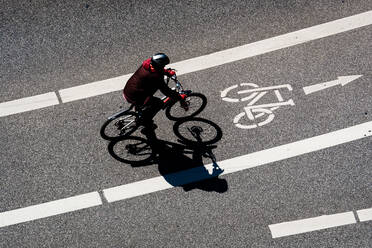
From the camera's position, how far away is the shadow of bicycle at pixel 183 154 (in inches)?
290

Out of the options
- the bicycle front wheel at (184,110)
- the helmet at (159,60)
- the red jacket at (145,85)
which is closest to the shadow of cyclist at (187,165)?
the bicycle front wheel at (184,110)

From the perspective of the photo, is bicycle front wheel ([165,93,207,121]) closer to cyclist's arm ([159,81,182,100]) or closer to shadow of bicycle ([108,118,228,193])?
shadow of bicycle ([108,118,228,193])

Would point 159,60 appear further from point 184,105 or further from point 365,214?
point 365,214

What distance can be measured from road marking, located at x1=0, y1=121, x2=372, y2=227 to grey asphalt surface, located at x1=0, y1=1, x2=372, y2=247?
10 centimetres

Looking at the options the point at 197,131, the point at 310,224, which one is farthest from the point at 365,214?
the point at 197,131

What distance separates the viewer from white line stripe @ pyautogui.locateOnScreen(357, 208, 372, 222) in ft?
23.2

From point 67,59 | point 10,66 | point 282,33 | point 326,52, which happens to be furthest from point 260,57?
point 10,66

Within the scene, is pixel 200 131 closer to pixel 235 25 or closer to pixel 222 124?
pixel 222 124

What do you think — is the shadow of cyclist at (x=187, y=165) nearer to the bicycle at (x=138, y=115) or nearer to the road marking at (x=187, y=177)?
the road marking at (x=187, y=177)

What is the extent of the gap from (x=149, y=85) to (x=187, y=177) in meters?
1.77

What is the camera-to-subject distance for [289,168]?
738cm

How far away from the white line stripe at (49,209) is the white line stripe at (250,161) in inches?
11.6

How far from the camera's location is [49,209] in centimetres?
721

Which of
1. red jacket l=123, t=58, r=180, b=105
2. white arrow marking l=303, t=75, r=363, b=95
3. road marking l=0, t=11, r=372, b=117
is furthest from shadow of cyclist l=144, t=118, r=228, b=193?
white arrow marking l=303, t=75, r=363, b=95
